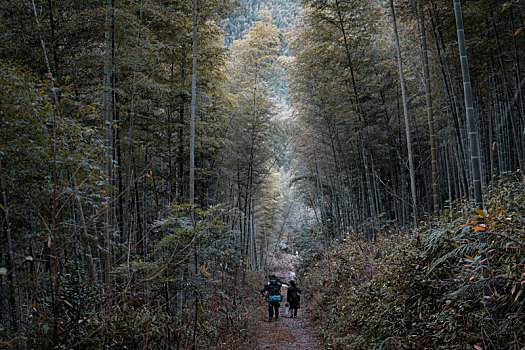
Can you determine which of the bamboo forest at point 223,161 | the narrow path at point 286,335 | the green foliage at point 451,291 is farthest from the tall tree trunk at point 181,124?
the green foliage at point 451,291

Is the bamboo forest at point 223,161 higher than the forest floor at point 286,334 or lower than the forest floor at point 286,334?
higher

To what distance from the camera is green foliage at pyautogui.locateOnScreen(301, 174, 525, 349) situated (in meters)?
2.25

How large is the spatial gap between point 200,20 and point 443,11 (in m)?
3.82

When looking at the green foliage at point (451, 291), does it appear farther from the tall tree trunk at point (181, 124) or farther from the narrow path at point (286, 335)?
the tall tree trunk at point (181, 124)

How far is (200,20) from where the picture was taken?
500cm

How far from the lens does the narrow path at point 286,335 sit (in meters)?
4.68

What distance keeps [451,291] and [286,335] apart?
334 centimetres

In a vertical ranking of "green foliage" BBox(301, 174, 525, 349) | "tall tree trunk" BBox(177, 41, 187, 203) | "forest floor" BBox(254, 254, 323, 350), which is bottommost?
"forest floor" BBox(254, 254, 323, 350)

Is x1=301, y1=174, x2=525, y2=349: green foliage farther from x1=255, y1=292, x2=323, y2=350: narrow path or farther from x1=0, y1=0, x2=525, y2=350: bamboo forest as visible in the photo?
x1=255, y1=292, x2=323, y2=350: narrow path

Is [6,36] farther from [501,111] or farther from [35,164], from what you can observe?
[501,111]

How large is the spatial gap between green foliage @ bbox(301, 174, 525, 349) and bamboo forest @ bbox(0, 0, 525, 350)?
0.07 feet

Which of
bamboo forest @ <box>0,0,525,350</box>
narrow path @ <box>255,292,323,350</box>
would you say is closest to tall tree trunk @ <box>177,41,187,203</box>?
bamboo forest @ <box>0,0,525,350</box>

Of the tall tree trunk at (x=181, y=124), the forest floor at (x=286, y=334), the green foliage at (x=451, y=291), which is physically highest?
the tall tree trunk at (x=181, y=124)

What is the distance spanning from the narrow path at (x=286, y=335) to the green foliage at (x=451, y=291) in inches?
25.3
